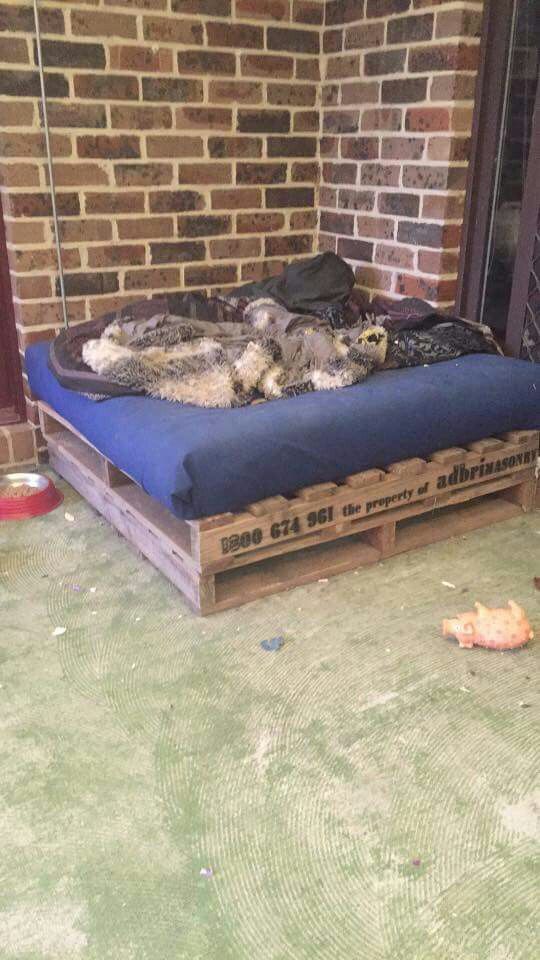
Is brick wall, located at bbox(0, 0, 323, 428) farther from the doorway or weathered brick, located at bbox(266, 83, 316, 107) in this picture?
the doorway

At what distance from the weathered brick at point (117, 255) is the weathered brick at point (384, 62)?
1.17 m

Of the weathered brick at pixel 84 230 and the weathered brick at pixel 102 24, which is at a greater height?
the weathered brick at pixel 102 24

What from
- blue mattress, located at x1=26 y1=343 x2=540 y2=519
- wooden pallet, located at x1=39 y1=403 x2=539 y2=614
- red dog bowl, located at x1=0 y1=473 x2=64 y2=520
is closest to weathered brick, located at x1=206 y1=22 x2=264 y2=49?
blue mattress, located at x1=26 y1=343 x2=540 y2=519

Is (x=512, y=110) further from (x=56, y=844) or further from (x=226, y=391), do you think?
(x=56, y=844)

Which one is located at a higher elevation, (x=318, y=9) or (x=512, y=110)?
(x=318, y=9)

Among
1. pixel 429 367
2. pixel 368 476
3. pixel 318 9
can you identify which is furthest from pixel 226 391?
pixel 318 9

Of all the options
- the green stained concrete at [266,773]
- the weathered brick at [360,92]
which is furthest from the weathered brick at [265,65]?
the green stained concrete at [266,773]

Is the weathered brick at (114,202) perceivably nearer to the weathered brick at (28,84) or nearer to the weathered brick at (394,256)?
the weathered brick at (28,84)

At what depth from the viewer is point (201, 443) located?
6.86 feet

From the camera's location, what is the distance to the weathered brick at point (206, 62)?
3.12 m

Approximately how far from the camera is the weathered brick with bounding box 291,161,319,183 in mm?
3543

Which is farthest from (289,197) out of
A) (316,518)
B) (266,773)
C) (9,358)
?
(266,773)

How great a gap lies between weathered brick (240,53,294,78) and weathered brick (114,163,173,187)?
53 centimetres

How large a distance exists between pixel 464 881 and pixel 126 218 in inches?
105
